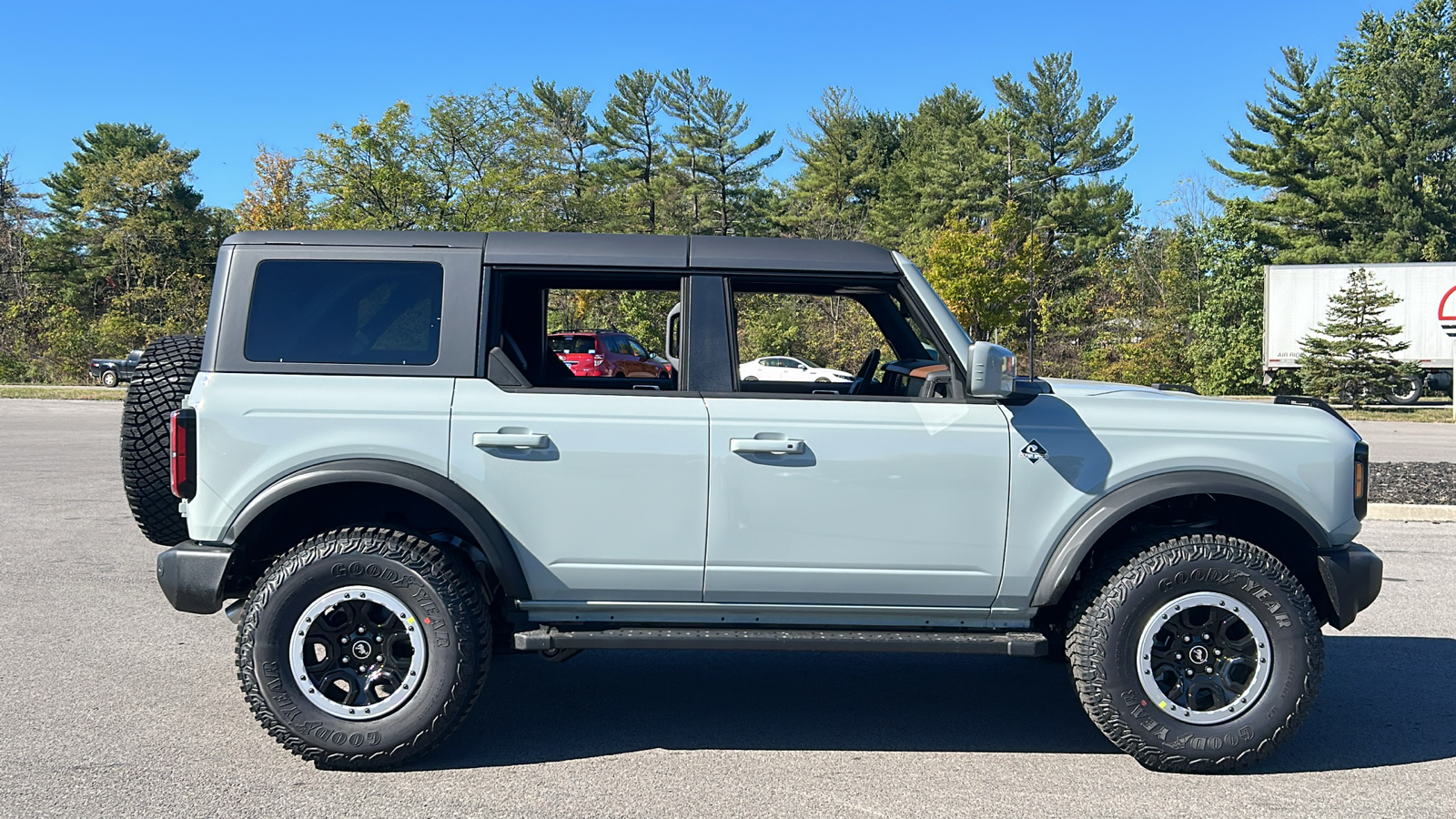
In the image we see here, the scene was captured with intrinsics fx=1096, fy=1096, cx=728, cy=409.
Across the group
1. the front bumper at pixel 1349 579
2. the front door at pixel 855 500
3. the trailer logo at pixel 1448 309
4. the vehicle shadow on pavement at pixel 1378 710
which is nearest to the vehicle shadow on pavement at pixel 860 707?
the vehicle shadow on pavement at pixel 1378 710

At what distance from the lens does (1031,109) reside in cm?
5278

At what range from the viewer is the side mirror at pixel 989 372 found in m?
4.00

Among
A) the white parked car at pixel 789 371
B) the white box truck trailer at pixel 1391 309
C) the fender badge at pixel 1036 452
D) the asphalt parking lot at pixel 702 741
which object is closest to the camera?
the asphalt parking lot at pixel 702 741

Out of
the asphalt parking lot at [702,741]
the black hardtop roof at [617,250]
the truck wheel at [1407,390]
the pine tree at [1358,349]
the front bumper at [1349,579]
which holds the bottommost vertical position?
the asphalt parking lot at [702,741]

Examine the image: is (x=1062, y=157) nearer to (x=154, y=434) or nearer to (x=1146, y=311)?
(x=1146, y=311)

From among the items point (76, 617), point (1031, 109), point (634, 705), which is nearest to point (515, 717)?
point (634, 705)

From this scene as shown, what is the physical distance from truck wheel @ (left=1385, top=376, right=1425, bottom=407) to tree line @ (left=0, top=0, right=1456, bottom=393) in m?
7.05

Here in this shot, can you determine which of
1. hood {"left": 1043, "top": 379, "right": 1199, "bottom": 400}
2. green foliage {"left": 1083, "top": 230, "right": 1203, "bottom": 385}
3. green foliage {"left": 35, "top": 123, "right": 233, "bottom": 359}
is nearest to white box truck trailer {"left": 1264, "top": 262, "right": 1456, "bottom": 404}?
green foliage {"left": 1083, "top": 230, "right": 1203, "bottom": 385}

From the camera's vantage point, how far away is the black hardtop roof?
169 inches

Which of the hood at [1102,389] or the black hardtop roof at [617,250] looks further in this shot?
the hood at [1102,389]

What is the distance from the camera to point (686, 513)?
13.4ft

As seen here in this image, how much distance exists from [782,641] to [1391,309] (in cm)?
3399

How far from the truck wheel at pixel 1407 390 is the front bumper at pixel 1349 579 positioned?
106 feet

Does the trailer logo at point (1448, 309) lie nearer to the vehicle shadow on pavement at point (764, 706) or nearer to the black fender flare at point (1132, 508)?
the vehicle shadow on pavement at point (764, 706)
